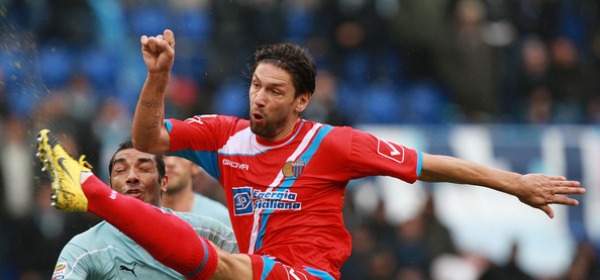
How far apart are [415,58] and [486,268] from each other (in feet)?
10.1

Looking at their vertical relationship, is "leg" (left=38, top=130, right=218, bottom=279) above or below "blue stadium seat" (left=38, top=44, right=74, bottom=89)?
below

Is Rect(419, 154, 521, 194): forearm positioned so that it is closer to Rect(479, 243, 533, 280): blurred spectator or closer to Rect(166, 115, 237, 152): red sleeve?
Rect(166, 115, 237, 152): red sleeve

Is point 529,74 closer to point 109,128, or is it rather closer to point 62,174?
point 109,128

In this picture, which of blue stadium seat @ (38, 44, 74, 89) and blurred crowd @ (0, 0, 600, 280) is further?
blue stadium seat @ (38, 44, 74, 89)

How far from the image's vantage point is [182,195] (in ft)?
29.4

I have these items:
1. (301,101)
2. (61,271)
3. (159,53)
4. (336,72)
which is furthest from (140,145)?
(336,72)

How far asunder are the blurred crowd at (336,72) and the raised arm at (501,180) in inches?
242

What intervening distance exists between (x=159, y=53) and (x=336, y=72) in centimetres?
805

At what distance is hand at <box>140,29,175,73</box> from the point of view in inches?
253

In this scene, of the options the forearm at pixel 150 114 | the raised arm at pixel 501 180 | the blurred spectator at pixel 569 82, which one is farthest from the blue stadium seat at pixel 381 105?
the forearm at pixel 150 114

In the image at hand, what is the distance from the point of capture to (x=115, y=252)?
278 inches

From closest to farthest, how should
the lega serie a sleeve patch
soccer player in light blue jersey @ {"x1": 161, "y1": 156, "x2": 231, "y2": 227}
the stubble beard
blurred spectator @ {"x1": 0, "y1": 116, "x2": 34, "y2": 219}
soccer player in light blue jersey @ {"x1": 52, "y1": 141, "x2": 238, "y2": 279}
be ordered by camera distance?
the lega serie a sleeve patch, the stubble beard, soccer player in light blue jersey @ {"x1": 52, "y1": 141, "x2": 238, "y2": 279}, soccer player in light blue jersey @ {"x1": 161, "y1": 156, "x2": 231, "y2": 227}, blurred spectator @ {"x1": 0, "y1": 116, "x2": 34, "y2": 219}

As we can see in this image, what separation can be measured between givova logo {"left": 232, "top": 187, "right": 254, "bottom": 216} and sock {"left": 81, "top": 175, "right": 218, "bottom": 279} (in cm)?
52

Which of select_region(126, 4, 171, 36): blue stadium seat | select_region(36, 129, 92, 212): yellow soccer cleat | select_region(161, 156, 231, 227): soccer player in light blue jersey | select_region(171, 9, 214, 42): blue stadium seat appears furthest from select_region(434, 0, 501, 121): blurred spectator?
select_region(36, 129, 92, 212): yellow soccer cleat
